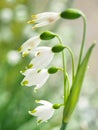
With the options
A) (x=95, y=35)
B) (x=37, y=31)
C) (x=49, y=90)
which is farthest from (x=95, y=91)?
(x=95, y=35)

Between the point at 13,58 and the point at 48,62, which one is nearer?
the point at 48,62

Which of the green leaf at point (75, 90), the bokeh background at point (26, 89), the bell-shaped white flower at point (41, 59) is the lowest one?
the bokeh background at point (26, 89)

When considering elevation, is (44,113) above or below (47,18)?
below

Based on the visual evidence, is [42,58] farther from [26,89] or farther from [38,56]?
[26,89]

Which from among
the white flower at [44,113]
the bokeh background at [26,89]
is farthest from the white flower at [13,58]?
the white flower at [44,113]

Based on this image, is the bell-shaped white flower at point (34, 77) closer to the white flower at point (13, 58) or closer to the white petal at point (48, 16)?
the white petal at point (48, 16)

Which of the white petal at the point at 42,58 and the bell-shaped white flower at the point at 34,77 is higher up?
the white petal at the point at 42,58

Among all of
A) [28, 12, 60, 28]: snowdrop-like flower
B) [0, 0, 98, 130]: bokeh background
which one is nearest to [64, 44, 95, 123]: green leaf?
[28, 12, 60, 28]: snowdrop-like flower

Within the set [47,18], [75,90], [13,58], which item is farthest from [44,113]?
[13,58]
